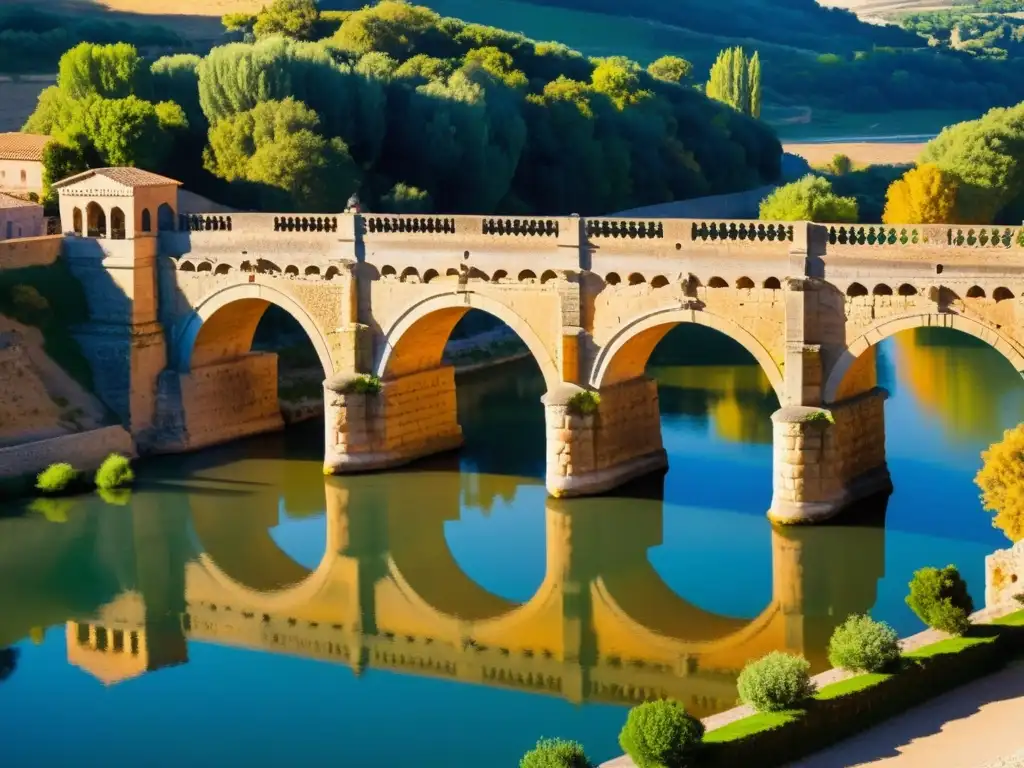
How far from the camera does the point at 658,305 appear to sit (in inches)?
1684

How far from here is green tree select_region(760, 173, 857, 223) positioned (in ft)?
240

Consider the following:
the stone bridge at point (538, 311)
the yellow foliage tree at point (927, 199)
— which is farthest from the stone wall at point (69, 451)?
the yellow foliage tree at point (927, 199)

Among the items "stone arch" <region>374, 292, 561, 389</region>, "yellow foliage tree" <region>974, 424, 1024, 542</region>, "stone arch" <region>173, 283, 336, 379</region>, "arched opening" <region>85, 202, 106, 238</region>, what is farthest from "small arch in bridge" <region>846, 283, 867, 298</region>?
"arched opening" <region>85, 202, 106, 238</region>

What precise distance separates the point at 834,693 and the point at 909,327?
13570 millimetres

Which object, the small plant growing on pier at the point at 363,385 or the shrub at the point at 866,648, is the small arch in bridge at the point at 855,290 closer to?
the shrub at the point at 866,648

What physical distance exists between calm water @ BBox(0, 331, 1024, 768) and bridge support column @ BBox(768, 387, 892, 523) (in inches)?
21.6

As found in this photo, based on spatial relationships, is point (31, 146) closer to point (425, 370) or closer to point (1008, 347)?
point (425, 370)

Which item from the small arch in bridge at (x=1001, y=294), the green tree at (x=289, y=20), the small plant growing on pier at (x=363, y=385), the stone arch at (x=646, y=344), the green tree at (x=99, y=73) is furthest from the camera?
the green tree at (x=289, y=20)

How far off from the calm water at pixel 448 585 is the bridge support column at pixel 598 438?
573 millimetres

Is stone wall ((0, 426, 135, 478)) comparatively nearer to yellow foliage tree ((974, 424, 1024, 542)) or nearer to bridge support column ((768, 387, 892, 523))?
bridge support column ((768, 387, 892, 523))

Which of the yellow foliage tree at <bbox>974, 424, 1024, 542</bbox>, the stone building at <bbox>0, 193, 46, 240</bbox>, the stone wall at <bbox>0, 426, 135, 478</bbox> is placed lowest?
the stone wall at <bbox>0, 426, 135, 478</bbox>

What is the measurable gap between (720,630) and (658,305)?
927 centimetres

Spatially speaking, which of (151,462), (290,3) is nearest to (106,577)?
(151,462)

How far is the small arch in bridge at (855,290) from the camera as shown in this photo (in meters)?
39.9
